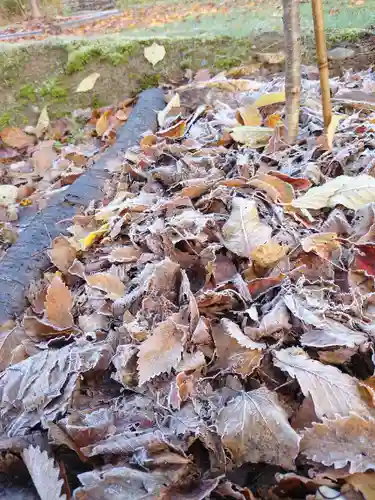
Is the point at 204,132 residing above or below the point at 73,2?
below

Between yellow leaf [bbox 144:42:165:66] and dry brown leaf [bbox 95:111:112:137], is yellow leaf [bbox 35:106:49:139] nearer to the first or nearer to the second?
dry brown leaf [bbox 95:111:112:137]

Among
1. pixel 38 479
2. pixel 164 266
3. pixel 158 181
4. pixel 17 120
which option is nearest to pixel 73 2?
pixel 17 120

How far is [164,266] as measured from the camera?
4.48 feet

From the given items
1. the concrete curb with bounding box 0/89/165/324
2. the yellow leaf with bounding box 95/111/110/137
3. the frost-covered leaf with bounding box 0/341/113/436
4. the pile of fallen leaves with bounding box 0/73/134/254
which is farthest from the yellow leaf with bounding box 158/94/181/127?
the frost-covered leaf with bounding box 0/341/113/436

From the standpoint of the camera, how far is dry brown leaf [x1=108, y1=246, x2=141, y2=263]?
1584mm

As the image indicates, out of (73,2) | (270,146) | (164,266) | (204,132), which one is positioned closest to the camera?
(164,266)

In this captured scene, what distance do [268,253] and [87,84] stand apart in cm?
348

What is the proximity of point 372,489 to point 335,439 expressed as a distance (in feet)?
0.35

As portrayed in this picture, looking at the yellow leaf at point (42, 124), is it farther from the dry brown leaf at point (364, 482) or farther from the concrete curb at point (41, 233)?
the dry brown leaf at point (364, 482)

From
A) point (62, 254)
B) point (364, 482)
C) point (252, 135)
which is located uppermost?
point (252, 135)

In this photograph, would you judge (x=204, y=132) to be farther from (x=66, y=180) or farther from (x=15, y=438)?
(x=15, y=438)

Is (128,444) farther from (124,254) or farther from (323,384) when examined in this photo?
(124,254)

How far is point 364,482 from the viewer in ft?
2.74

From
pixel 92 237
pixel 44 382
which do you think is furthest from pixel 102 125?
pixel 44 382
